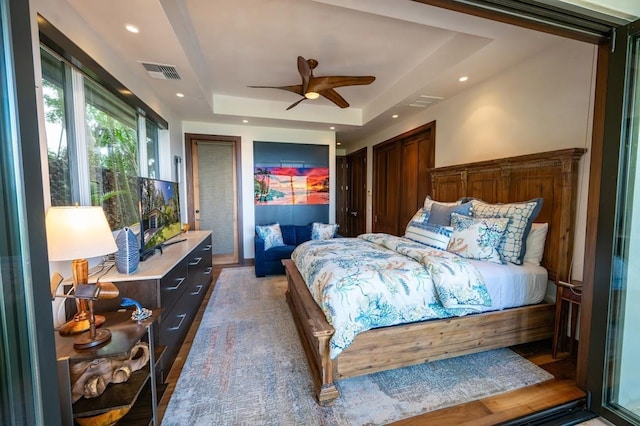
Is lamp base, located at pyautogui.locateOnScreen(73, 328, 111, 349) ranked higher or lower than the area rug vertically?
higher

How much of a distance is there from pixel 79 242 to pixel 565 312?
3.31 metres

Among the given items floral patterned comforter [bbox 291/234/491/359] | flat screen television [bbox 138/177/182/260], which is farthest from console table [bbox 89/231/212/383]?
floral patterned comforter [bbox 291/234/491/359]

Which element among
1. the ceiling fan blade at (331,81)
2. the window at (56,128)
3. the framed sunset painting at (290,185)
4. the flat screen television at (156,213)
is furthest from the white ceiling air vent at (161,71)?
the framed sunset painting at (290,185)

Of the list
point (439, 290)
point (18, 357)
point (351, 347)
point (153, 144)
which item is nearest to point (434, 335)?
point (439, 290)

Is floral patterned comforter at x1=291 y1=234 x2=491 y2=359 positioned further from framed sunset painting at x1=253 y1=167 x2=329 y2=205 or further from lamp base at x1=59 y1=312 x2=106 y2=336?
framed sunset painting at x1=253 y1=167 x2=329 y2=205

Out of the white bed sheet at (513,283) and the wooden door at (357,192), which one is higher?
the wooden door at (357,192)

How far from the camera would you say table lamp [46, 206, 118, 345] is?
1.27 metres

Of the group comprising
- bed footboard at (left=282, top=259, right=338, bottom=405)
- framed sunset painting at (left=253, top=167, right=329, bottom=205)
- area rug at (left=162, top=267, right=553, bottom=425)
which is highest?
framed sunset painting at (left=253, top=167, right=329, bottom=205)

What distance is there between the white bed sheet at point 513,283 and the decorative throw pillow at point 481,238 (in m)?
0.09

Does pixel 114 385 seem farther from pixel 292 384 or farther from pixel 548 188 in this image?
pixel 548 188

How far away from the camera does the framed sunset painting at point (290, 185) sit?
16.6 feet

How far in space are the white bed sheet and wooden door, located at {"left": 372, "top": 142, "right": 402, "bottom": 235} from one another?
266 centimetres

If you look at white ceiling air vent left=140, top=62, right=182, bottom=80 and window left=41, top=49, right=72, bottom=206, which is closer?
window left=41, top=49, right=72, bottom=206

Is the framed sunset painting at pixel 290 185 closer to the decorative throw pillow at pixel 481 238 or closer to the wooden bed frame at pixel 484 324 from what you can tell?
the wooden bed frame at pixel 484 324
